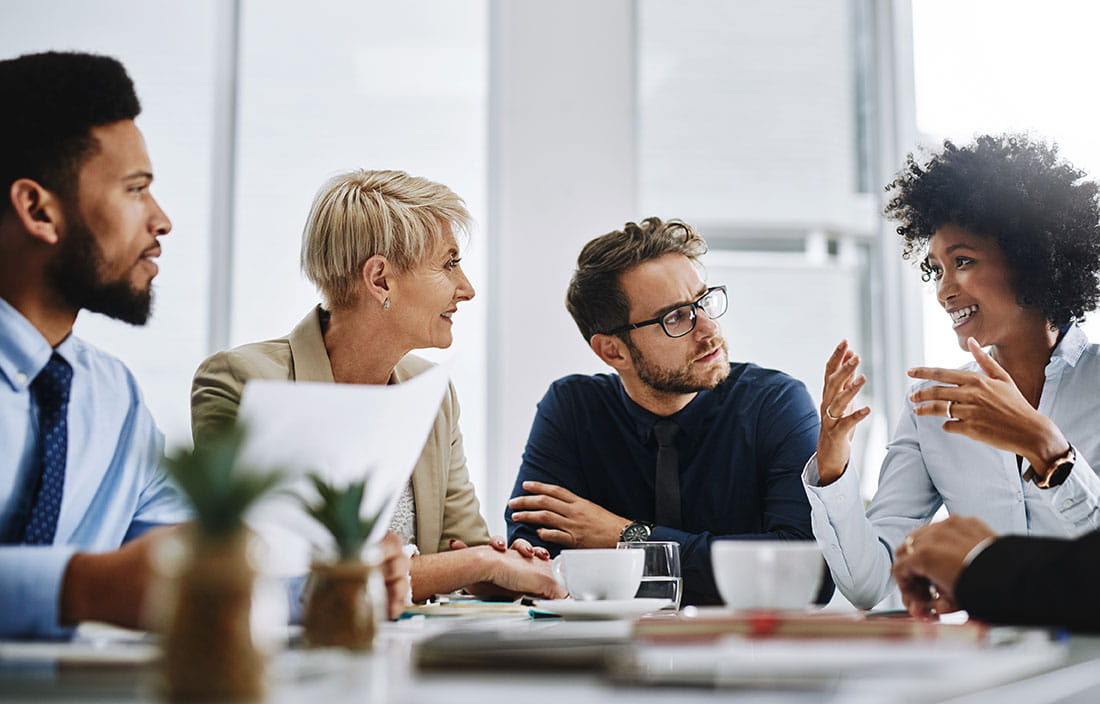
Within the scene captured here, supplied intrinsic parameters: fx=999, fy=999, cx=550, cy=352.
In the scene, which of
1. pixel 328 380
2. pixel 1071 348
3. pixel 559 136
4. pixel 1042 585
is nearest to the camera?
pixel 1042 585

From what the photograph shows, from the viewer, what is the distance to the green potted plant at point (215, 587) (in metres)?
0.58

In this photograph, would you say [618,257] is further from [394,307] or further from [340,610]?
[340,610]

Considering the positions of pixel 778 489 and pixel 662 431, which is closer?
pixel 778 489

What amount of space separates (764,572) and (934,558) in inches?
9.2

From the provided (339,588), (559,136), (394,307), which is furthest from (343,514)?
(559,136)

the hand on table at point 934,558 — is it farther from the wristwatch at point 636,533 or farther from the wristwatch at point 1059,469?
the wristwatch at point 636,533

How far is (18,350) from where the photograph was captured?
50.3 inches

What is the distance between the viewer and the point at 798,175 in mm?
3734

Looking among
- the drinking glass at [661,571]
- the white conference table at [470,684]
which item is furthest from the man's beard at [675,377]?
the white conference table at [470,684]

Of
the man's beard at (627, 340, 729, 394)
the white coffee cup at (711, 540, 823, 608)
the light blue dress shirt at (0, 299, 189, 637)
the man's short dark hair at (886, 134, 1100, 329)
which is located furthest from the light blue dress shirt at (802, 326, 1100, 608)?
the light blue dress shirt at (0, 299, 189, 637)

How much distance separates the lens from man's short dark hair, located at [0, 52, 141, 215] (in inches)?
54.8

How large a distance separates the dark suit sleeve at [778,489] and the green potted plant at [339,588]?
125 cm

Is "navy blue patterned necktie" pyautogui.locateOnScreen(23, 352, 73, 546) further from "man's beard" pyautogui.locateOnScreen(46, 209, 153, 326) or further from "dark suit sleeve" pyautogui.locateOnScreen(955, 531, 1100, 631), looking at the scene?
"dark suit sleeve" pyautogui.locateOnScreen(955, 531, 1100, 631)

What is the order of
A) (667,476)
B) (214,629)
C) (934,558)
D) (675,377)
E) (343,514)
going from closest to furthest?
(214,629) → (343,514) → (934,558) → (667,476) → (675,377)
